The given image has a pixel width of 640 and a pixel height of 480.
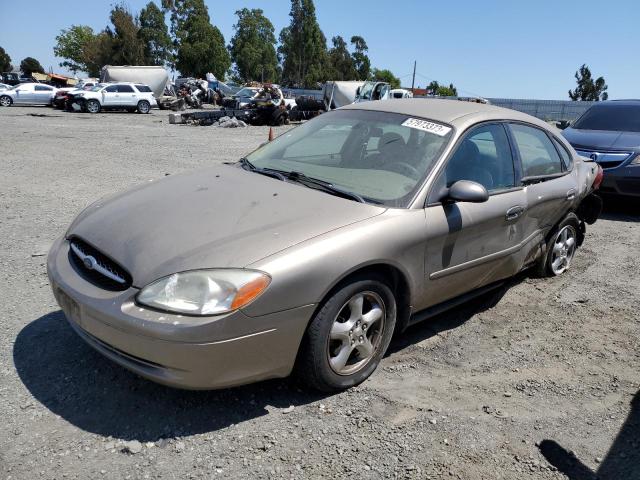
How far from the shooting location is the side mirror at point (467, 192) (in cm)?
313

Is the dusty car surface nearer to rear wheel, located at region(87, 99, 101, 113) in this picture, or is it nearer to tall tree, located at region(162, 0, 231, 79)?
rear wheel, located at region(87, 99, 101, 113)

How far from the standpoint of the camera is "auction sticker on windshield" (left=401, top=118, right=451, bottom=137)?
3.52 metres

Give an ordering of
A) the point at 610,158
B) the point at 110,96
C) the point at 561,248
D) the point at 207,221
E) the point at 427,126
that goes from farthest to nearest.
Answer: the point at 110,96
the point at 610,158
the point at 561,248
the point at 427,126
the point at 207,221

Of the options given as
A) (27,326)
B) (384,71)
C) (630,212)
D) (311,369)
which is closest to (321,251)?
(311,369)

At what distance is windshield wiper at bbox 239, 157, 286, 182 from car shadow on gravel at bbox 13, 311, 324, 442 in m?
1.34

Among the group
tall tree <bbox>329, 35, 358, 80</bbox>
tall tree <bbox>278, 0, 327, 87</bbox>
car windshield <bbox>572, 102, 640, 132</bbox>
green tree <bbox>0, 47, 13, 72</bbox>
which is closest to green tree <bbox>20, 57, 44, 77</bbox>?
green tree <bbox>0, 47, 13, 72</bbox>

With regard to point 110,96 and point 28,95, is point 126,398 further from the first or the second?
point 28,95

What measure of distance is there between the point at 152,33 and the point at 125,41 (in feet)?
15.7

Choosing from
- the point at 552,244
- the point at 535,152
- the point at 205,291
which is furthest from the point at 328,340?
the point at 552,244

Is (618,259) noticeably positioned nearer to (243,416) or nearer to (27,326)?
(243,416)

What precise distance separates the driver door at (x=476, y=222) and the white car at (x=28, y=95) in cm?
3322

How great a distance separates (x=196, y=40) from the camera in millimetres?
63812

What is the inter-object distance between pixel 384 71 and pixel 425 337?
110m

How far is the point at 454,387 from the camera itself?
3090mm
